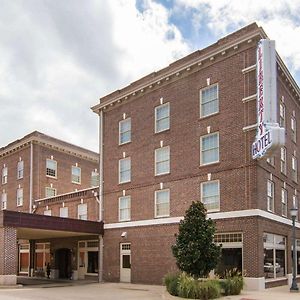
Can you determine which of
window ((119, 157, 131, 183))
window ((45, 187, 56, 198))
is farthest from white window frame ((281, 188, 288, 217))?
window ((45, 187, 56, 198))

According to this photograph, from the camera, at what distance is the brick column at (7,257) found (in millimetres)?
28266

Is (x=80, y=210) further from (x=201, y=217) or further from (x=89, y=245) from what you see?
(x=201, y=217)

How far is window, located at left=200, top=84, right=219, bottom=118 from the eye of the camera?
92.3 ft

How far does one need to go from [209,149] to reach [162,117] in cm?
498

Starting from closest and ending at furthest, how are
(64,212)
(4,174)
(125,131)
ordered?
1. (125,131)
2. (64,212)
3. (4,174)

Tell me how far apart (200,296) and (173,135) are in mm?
12938

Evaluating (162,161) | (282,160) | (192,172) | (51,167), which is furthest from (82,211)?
(282,160)

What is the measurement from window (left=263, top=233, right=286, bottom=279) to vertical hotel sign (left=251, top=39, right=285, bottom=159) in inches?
227

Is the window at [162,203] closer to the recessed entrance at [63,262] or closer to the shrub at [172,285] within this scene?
the shrub at [172,285]

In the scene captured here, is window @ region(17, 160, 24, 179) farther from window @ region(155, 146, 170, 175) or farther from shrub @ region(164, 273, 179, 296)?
shrub @ region(164, 273, 179, 296)

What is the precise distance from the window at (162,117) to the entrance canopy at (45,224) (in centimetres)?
873

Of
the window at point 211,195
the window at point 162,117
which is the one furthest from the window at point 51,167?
the window at point 211,195

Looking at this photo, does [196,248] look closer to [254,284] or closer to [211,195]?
[254,284]

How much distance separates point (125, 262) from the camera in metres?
32.7
